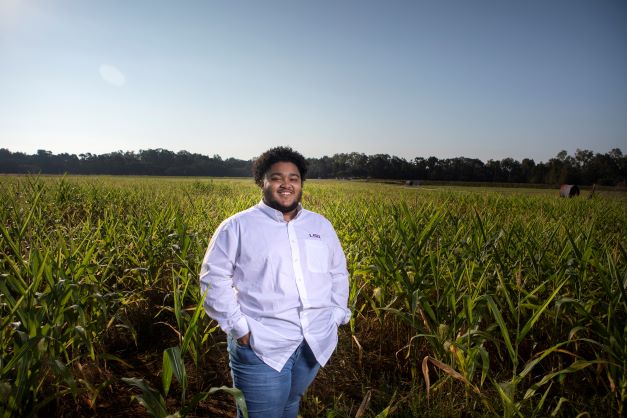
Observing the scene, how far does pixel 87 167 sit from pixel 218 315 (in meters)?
88.0

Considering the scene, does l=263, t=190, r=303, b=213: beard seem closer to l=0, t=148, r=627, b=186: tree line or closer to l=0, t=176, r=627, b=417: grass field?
l=0, t=176, r=627, b=417: grass field

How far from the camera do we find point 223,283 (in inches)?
57.2

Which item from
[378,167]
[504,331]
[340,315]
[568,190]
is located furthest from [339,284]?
[378,167]

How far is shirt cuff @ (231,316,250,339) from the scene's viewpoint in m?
1.42

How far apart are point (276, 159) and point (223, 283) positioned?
0.70 m

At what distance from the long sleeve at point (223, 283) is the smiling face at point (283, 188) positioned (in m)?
0.24

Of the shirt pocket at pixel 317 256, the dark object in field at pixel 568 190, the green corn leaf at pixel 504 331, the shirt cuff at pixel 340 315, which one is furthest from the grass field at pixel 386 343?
the dark object in field at pixel 568 190

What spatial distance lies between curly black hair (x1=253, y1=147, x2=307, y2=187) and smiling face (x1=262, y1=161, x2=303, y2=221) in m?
0.03

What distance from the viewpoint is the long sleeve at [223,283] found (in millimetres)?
1425

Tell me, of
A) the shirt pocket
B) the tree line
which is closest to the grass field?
the shirt pocket

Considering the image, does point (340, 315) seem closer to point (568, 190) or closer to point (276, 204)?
point (276, 204)

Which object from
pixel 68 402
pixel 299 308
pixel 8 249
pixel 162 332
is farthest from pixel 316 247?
pixel 8 249

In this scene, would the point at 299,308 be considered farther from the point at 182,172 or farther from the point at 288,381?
the point at 182,172

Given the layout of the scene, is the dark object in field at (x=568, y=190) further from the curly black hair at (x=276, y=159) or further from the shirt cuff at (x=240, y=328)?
the shirt cuff at (x=240, y=328)
